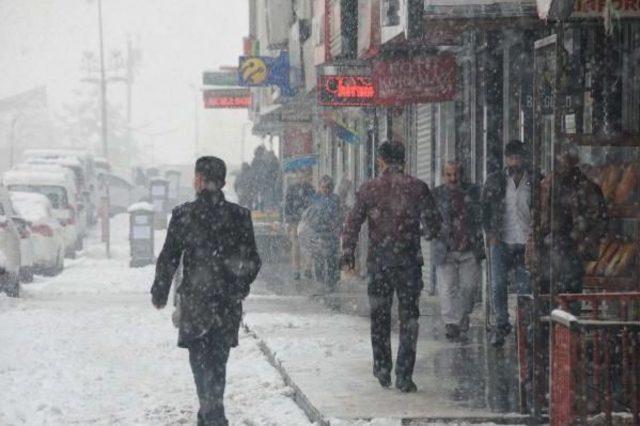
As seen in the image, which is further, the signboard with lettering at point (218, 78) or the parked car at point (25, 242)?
the signboard with lettering at point (218, 78)

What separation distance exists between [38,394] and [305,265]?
547 inches

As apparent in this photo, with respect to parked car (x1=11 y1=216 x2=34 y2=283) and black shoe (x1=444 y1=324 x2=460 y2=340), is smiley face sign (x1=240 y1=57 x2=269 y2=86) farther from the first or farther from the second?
black shoe (x1=444 y1=324 x2=460 y2=340)

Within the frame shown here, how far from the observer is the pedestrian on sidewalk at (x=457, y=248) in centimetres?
1396

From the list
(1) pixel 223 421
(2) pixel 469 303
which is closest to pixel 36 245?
(2) pixel 469 303

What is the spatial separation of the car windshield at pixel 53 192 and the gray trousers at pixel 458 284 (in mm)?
20011

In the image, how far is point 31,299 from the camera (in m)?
21.8

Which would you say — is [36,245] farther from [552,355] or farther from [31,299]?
[552,355]

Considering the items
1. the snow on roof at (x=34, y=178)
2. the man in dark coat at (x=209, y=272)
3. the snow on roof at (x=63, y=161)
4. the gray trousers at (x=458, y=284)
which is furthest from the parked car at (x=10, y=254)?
the snow on roof at (x=63, y=161)

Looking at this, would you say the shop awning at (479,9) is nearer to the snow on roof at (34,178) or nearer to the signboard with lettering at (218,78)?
the snow on roof at (34,178)

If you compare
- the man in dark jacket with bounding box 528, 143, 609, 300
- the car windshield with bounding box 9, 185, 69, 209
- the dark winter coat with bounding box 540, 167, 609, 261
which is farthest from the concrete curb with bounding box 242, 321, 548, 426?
the car windshield with bounding box 9, 185, 69, 209

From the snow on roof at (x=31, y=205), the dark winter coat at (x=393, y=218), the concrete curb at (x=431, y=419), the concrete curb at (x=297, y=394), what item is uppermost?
the dark winter coat at (x=393, y=218)

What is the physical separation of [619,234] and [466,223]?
2097 millimetres

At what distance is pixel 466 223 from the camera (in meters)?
14.0

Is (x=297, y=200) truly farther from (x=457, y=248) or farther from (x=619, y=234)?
(x=619, y=234)
